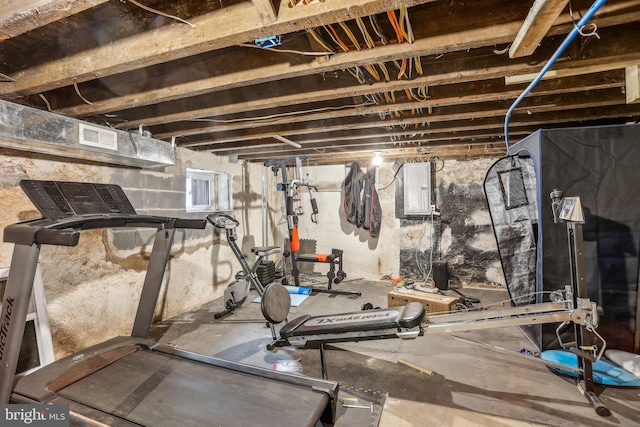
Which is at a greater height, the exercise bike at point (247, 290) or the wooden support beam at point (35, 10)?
the wooden support beam at point (35, 10)

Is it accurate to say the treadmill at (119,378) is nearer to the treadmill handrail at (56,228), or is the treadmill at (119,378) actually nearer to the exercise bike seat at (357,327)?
the treadmill handrail at (56,228)

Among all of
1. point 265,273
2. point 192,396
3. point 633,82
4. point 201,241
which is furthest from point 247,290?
point 633,82

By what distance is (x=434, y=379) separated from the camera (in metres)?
2.24

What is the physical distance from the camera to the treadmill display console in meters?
1.64

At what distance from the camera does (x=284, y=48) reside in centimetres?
165

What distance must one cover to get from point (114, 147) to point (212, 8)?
1814mm

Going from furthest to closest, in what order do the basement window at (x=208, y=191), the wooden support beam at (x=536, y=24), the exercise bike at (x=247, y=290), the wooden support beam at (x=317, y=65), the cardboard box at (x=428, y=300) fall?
1. the basement window at (x=208, y=191)
2. the cardboard box at (x=428, y=300)
3. the exercise bike at (x=247, y=290)
4. the wooden support beam at (x=317, y=65)
5. the wooden support beam at (x=536, y=24)

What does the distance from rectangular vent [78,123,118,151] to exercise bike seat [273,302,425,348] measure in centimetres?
219

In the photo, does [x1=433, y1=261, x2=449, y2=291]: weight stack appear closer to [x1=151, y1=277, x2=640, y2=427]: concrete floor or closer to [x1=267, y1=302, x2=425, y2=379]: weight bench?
[x1=151, y1=277, x2=640, y2=427]: concrete floor

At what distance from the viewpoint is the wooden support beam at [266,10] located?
1155 mm

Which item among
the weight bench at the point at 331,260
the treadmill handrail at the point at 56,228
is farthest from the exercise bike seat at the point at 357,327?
the weight bench at the point at 331,260

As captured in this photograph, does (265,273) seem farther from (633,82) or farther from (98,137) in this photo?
(633,82)

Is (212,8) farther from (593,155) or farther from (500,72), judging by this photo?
(593,155)

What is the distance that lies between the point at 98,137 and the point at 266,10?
207 cm
